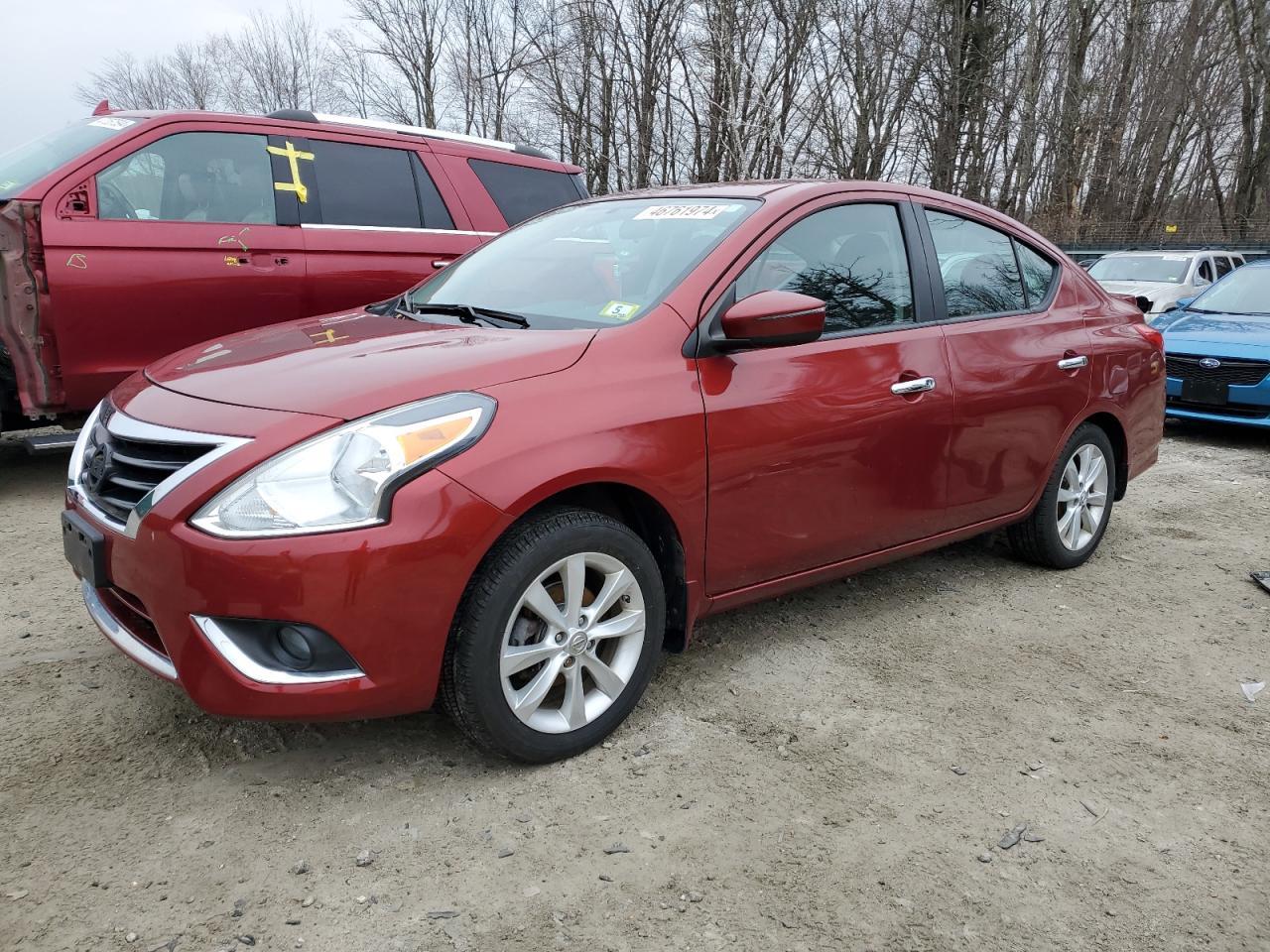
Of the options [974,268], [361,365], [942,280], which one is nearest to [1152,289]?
[974,268]

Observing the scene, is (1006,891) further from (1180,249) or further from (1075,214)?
(1075,214)

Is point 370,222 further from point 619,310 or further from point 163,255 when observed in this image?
point 619,310

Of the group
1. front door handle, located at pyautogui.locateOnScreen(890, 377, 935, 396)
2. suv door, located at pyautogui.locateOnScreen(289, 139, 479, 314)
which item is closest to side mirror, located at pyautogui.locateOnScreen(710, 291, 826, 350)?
front door handle, located at pyautogui.locateOnScreen(890, 377, 935, 396)

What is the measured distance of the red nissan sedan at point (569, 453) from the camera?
Result: 7.43 ft

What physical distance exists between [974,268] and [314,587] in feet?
9.64

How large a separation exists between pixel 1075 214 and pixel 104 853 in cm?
3118

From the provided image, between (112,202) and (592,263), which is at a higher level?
(112,202)

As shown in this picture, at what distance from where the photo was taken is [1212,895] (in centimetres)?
224

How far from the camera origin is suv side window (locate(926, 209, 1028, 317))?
148 inches

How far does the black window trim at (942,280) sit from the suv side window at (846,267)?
13 cm

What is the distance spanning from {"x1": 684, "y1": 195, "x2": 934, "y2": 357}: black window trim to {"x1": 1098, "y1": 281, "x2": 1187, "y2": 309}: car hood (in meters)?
10.9

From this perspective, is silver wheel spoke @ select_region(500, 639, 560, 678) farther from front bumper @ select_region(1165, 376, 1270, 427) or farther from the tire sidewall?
front bumper @ select_region(1165, 376, 1270, 427)

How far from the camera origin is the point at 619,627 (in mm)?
2713

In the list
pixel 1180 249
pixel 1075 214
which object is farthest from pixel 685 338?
pixel 1075 214
